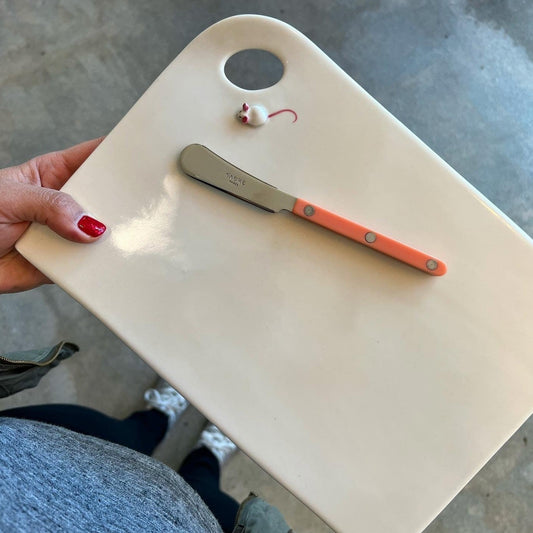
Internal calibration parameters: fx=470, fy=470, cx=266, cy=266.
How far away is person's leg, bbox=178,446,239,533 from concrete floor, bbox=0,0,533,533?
0.25ft

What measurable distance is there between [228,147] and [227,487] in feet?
2.16

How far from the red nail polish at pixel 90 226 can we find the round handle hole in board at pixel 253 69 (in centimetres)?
61

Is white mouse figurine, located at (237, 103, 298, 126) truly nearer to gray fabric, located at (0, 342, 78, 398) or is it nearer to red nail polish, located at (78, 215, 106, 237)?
red nail polish, located at (78, 215, 106, 237)

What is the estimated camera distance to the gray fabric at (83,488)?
1.20 feet

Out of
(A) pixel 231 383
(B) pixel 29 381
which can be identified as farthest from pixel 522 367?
(B) pixel 29 381

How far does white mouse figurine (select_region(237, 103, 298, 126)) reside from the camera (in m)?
0.43

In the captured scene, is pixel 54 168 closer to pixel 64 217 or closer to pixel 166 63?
pixel 64 217

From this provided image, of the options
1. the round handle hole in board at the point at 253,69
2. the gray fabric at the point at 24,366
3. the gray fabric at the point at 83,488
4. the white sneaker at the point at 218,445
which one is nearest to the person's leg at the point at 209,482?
the white sneaker at the point at 218,445

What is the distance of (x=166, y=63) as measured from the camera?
3.14 ft

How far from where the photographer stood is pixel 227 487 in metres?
0.85

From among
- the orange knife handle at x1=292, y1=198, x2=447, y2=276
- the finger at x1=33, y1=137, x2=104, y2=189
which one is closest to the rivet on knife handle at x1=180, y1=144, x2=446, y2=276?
the orange knife handle at x1=292, y1=198, x2=447, y2=276

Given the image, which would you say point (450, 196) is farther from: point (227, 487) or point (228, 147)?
point (227, 487)

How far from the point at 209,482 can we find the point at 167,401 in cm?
17

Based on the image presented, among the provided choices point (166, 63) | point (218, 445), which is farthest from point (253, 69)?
point (218, 445)
